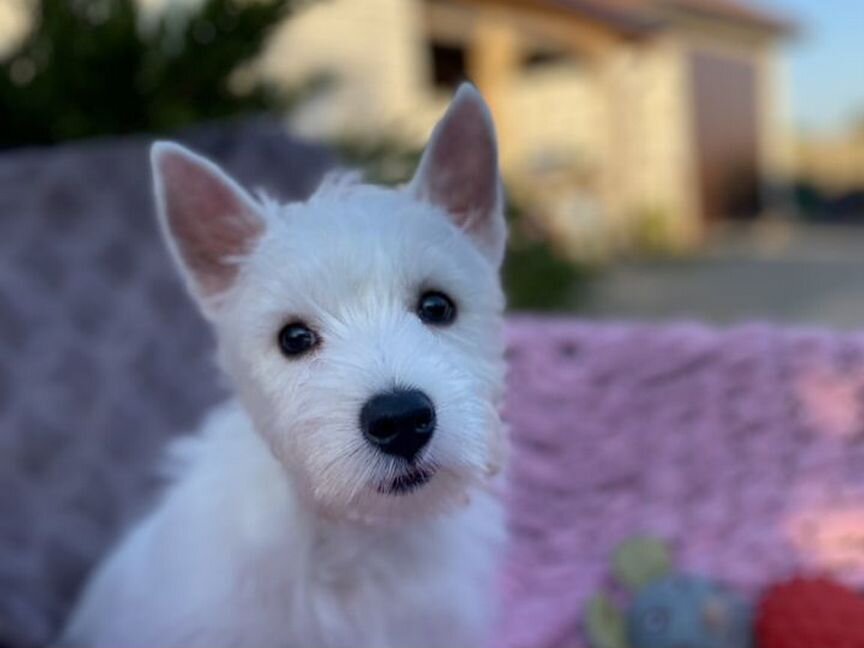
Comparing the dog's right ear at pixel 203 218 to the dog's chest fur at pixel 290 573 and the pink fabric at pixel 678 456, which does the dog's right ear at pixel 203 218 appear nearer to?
the dog's chest fur at pixel 290 573

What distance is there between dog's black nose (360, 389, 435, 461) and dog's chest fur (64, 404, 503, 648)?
441 millimetres

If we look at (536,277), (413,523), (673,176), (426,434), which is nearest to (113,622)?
(413,523)

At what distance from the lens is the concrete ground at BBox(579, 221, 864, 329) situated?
9.37 metres

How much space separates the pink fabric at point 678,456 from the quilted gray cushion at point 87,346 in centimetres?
98

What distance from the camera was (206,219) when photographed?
190 cm

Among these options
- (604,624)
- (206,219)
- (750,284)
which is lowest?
(750,284)

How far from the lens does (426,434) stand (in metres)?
1.50

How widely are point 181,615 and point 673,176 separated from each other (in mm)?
16305

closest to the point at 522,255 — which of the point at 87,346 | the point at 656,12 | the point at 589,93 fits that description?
the point at 87,346

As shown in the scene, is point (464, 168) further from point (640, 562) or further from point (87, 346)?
point (87, 346)

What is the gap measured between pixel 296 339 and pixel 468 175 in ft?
1.48

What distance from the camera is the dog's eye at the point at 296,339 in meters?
1.67

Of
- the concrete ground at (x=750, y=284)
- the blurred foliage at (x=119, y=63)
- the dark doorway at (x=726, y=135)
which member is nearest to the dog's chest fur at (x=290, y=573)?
the blurred foliage at (x=119, y=63)

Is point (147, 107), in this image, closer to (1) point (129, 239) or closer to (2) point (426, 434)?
(1) point (129, 239)
